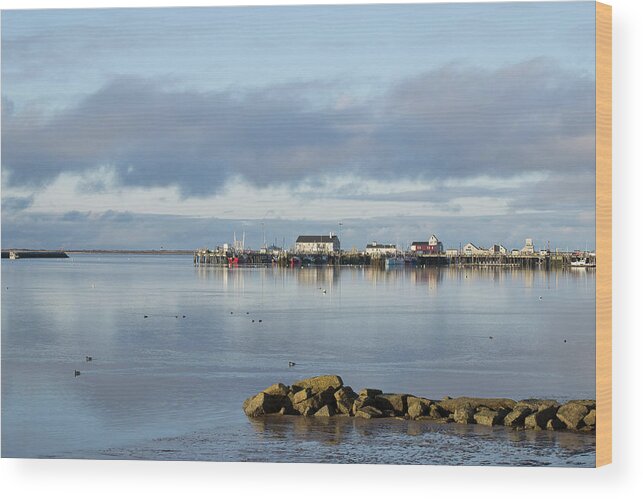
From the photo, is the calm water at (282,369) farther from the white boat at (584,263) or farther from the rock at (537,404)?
the rock at (537,404)

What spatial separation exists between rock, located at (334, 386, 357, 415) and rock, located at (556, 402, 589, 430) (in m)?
2.14

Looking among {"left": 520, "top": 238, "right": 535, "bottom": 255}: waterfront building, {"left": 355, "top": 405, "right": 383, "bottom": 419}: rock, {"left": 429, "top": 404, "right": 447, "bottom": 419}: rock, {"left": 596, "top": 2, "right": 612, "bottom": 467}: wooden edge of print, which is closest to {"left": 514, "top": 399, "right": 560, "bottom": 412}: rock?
{"left": 429, "top": 404, "right": 447, "bottom": 419}: rock

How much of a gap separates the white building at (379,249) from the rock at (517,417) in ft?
9.06

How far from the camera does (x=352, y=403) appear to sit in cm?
1024

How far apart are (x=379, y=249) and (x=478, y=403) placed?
289 cm

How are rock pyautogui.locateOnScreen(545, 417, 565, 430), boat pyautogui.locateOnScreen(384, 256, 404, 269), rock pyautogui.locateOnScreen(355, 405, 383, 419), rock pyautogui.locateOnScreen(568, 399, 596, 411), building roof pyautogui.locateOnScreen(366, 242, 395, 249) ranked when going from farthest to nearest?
1. boat pyautogui.locateOnScreen(384, 256, 404, 269)
2. building roof pyautogui.locateOnScreen(366, 242, 395, 249)
3. rock pyautogui.locateOnScreen(355, 405, 383, 419)
4. rock pyautogui.locateOnScreen(545, 417, 565, 430)
5. rock pyautogui.locateOnScreen(568, 399, 596, 411)

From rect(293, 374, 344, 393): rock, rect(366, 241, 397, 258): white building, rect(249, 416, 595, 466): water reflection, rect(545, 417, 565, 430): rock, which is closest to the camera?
rect(249, 416, 595, 466): water reflection

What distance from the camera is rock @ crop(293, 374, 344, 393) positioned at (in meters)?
10.4

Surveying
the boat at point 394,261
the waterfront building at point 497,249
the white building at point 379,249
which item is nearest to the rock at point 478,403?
the waterfront building at point 497,249

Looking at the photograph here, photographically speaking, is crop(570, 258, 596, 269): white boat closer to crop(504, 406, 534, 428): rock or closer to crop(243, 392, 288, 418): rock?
crop(504, 406, 534, 428): rock

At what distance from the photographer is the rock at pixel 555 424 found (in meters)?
9.62

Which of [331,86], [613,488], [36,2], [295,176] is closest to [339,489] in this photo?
[613,488]

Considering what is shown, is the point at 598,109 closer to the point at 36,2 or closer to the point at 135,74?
the point at 135,74

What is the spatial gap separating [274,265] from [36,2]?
5207mm
